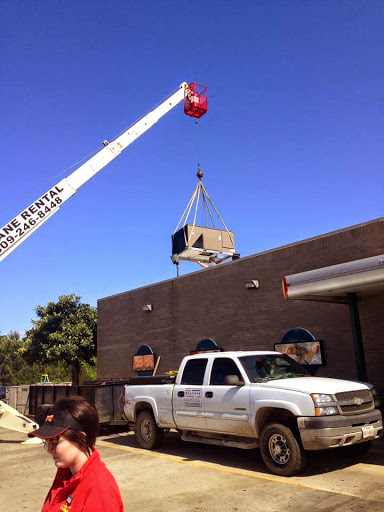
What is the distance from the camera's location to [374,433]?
7238 millimetres

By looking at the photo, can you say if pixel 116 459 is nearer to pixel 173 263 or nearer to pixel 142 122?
pixel 173 263

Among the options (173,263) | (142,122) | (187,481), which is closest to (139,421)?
(187,481)

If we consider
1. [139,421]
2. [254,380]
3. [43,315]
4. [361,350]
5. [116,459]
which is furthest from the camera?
[43,315]

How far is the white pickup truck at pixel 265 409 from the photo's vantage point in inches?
272

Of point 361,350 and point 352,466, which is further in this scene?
point 361,350

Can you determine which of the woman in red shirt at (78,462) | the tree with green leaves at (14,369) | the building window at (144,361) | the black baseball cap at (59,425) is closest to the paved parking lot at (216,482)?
the woman in red shirt at (78,462)

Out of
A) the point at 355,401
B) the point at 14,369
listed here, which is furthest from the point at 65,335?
the point at 14,369

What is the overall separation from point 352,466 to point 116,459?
454cm

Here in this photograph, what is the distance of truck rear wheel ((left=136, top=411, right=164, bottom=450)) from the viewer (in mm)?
9859

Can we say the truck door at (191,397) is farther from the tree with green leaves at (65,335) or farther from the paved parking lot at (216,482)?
the tree with green leaves at (65,335)

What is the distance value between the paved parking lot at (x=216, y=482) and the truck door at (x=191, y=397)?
2.27 feet

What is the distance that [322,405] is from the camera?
6926mm

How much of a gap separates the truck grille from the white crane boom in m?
9.93

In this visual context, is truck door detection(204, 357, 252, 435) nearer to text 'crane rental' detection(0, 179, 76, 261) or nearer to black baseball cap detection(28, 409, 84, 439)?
black baseball cap detection(28, 409, 84, 439)
